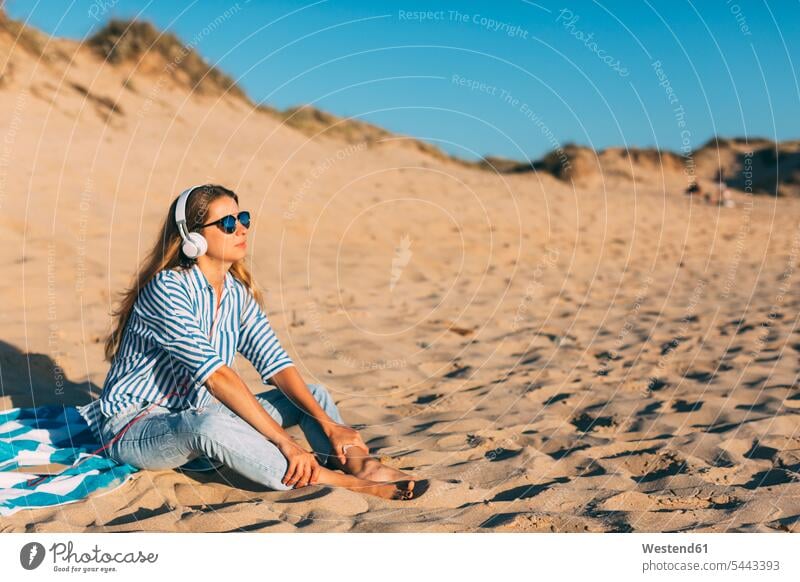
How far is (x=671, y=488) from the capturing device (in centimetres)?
406

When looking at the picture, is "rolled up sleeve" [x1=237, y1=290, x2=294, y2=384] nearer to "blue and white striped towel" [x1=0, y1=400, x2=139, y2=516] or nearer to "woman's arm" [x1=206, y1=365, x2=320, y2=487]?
"woman's arm" [x1=206, y1=365, x2=320, y2=487]

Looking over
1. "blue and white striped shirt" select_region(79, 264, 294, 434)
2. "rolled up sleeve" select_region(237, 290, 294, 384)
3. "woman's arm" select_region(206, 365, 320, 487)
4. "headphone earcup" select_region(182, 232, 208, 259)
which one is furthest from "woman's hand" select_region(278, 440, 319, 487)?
"headphone earcup" select_region(182, 232, 208, 259)

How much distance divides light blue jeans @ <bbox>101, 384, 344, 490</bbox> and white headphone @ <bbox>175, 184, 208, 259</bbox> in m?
0.69

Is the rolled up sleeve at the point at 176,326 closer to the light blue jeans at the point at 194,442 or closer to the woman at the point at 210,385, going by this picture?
the woman at the point at 210,385

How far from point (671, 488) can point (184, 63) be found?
16188mm

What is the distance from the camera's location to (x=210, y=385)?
384 centimetres

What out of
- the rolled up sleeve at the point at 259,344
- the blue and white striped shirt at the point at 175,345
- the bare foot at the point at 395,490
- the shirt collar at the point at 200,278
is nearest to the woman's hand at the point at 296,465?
the bare foot at the point at 395,490

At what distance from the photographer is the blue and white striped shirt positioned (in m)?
3.86

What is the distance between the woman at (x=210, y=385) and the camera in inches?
149

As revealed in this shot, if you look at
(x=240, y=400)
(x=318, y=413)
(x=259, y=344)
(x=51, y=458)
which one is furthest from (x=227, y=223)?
(x=51, y=458)

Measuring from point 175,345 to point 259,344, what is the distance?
0.64m

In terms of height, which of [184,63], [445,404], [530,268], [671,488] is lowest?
[671,488]
